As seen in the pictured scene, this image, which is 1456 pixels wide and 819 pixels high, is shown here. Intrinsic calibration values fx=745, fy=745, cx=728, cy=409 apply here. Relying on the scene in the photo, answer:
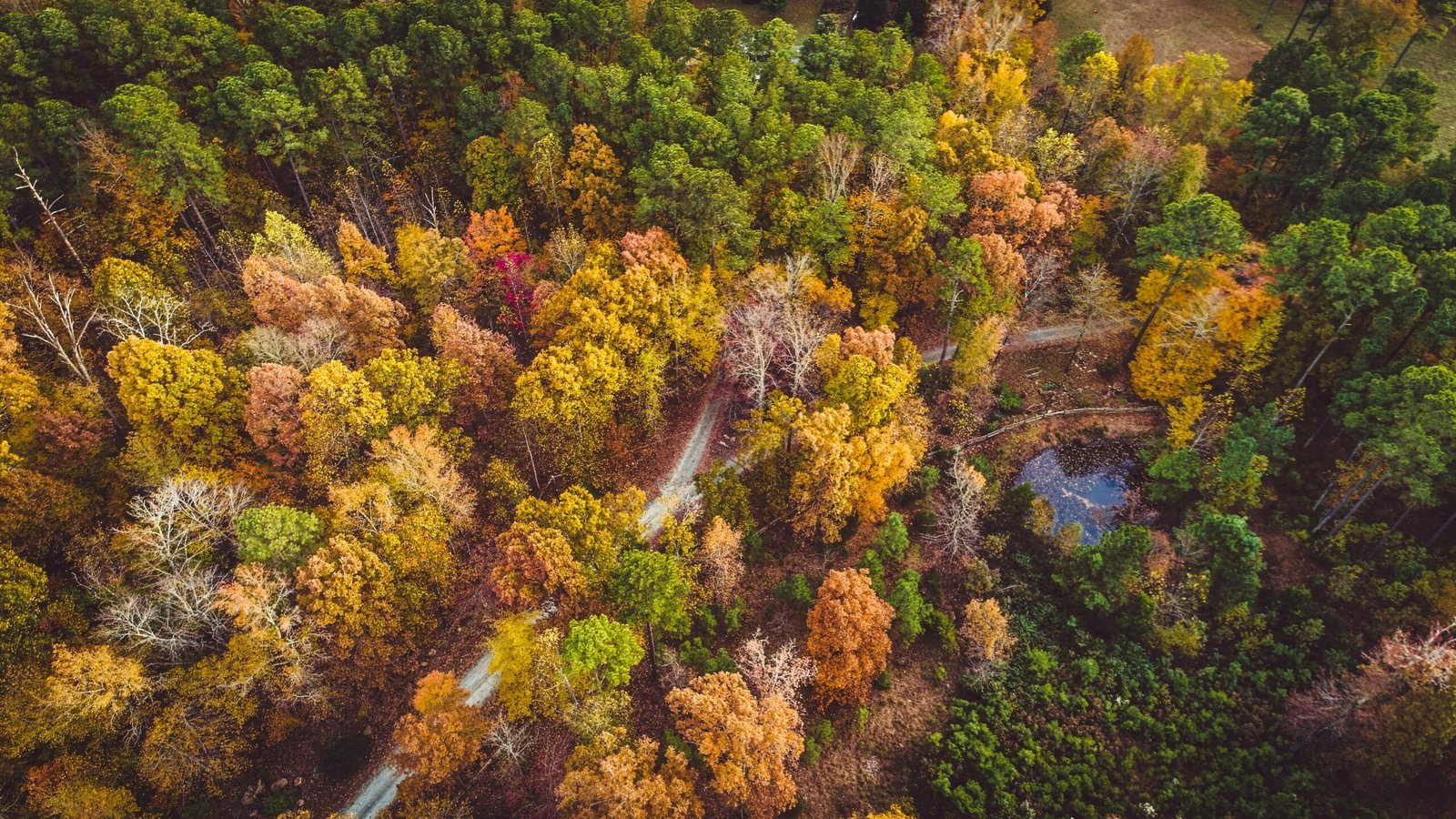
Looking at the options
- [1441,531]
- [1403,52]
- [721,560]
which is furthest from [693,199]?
[1403,52]

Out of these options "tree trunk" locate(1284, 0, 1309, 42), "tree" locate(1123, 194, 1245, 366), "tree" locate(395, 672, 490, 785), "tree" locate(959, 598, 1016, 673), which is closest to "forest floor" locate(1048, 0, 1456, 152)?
"tree trunk" locate(1284, 0, 1309, 42)

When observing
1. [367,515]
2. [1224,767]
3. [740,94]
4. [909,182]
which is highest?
[740,94]

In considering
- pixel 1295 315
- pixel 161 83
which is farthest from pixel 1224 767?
pixel 161 83

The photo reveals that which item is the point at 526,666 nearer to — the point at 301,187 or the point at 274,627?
the point at 274,627

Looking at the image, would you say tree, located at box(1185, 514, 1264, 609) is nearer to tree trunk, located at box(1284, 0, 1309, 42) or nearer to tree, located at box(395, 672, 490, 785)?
tree, located at box(395, 672, 490, 785)

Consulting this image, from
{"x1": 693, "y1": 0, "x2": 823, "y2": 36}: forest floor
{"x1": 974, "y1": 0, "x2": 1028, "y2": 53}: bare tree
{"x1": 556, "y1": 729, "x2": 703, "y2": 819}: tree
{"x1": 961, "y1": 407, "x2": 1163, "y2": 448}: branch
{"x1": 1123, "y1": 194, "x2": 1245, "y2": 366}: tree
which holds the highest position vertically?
{"x1": 974, "y1": 0, "x2": 1028, "y2": 53}: bare tree

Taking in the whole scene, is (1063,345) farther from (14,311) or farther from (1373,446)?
(14,311)
